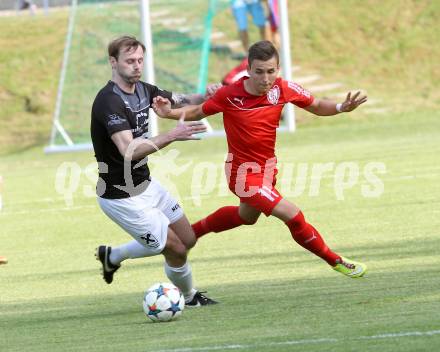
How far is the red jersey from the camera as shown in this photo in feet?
30.8

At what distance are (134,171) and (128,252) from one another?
0.77 m

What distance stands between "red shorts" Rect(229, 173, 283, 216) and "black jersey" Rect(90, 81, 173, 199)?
97 cm

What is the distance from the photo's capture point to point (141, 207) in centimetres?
852

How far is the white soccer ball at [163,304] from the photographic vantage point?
26.2 ft

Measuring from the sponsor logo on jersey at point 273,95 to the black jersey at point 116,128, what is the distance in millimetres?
1160

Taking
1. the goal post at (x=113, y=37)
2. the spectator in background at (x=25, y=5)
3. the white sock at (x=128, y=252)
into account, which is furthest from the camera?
the spectator in background at (x=25, y=5)

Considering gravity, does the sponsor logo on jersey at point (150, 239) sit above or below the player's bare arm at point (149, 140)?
below

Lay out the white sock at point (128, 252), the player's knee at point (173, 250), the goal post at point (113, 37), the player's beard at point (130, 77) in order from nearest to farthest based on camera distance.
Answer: the player's beard at point (130, 77) < the player's knee at point (173, 250) < the white sock at point (128, 252) < the goal post at point (113, 37)

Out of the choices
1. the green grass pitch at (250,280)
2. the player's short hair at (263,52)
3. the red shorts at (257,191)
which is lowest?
the green grass pitch at (250,280)

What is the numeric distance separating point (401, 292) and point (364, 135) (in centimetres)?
1615

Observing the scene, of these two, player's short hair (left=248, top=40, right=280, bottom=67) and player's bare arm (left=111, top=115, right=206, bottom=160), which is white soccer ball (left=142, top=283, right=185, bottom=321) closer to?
player's bare arm (left=111, top=115, right=206, bottom=160)

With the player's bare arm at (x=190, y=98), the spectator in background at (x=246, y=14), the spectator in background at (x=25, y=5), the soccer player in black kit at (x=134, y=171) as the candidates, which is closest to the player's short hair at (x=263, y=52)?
the player's bare arm at (x=190, y=98)

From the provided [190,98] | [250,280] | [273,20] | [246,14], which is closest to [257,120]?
[190,98]

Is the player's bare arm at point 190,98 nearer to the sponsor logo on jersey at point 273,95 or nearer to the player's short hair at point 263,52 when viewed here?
the sponsor logo on jersey at point 273,95
